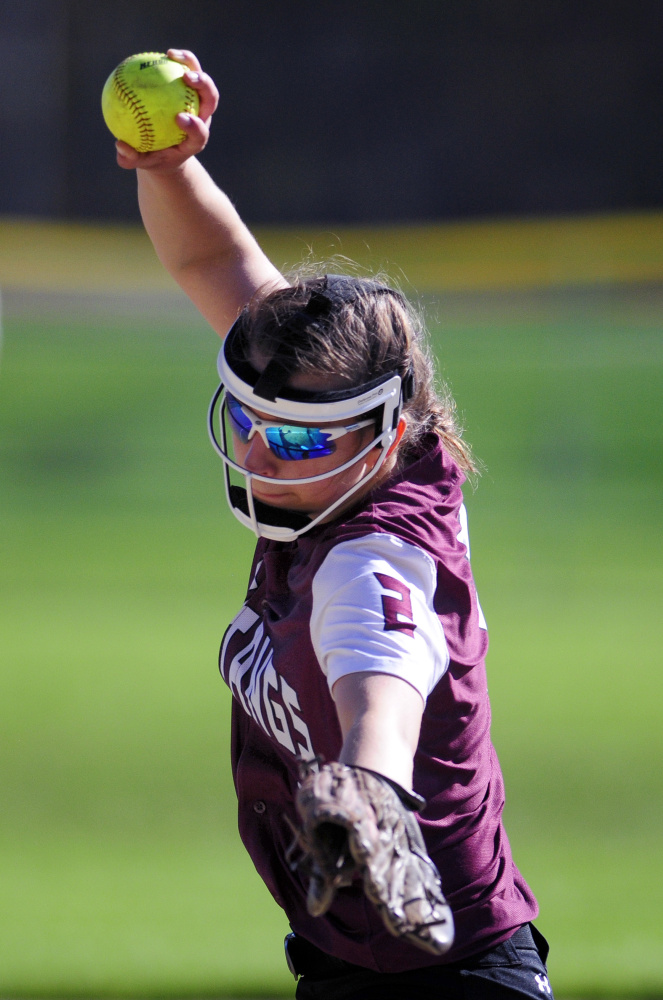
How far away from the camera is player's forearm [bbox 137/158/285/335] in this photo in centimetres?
220

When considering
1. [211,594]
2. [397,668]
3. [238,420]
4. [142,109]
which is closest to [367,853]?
[397,668]

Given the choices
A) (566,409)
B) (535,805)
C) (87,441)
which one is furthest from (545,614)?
(87,441)

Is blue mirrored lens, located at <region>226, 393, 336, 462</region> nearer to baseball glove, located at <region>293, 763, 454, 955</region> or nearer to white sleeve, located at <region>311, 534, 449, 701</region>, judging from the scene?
white sleeve, located at <region>311, 534, 449, 701</region>

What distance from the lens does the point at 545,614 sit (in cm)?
785

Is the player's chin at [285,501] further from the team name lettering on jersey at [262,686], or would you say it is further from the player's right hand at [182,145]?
the player's right hand at [182,145]

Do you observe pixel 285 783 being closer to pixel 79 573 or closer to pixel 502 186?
pixel 79 573

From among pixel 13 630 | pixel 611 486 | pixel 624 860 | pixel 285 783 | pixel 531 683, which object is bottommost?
pixel 285 783

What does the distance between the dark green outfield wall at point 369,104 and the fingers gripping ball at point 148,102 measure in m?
16.5

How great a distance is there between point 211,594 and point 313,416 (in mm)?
6672

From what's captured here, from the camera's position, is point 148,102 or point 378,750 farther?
point 148,102

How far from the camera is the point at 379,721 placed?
1325 mm

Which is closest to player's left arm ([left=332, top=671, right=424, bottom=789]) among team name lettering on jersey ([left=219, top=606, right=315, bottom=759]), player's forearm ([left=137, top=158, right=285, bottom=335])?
team name lettering on jersey ([left=219, top=606, right=315, bottom=759])

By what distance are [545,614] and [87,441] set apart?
5672 mm

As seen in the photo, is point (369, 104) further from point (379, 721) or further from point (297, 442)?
point (379, 721)
